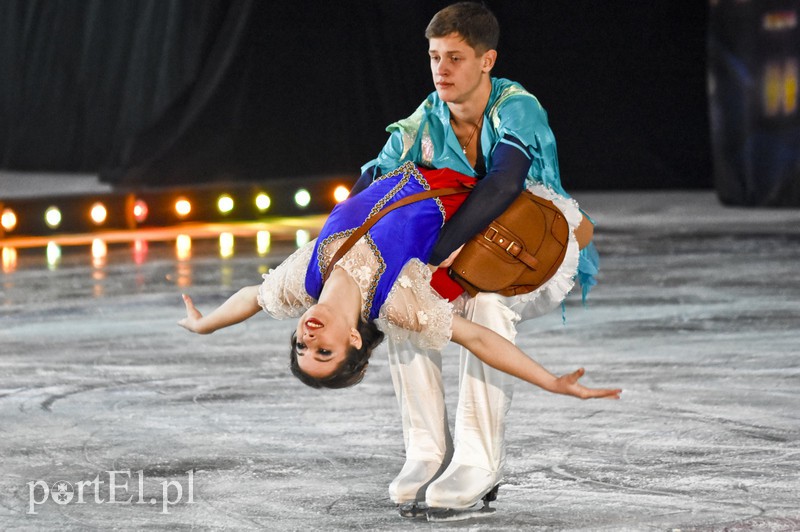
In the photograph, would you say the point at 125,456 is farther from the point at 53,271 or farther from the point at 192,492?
the point at 53,271

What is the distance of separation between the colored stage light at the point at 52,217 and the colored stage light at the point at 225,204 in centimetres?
140

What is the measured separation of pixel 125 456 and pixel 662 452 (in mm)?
1535

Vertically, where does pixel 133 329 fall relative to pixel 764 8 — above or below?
below

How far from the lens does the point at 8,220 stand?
383 inches

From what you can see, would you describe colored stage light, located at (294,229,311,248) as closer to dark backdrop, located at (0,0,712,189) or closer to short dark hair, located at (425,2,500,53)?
dark backdrop, located at (0,0,712,189)

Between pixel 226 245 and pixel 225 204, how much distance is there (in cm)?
177

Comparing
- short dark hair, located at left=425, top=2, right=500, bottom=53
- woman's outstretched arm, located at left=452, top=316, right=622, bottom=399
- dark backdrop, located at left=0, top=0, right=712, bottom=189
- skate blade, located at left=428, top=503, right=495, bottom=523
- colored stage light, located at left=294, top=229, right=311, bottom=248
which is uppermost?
dark backdrop, located at left=0, top=0, right=712, bottom=189

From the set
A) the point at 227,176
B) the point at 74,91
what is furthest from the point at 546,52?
the point at 74,91

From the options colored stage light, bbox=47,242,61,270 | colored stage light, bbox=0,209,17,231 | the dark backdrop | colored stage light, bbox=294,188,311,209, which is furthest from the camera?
the dark backdrop

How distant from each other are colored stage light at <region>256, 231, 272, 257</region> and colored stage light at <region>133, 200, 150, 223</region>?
1.04m

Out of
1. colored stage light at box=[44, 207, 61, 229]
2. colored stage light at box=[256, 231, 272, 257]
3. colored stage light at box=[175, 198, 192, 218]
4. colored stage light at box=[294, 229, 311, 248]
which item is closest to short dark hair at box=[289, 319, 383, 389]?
colored stage light at box=[256, 231, 272, 257]

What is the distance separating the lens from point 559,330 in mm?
6070

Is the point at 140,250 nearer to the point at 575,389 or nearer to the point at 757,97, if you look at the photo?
the point at 757,97

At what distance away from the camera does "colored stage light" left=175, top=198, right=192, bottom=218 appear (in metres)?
10.8
